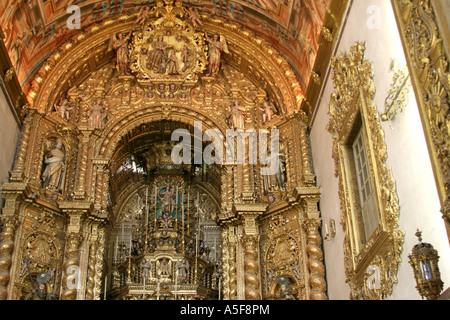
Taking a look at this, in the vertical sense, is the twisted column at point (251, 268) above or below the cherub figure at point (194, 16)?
below

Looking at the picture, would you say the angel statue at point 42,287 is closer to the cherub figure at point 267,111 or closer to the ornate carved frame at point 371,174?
the ornate carved frame at point 371,174

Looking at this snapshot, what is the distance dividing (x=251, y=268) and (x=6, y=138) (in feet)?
22.4

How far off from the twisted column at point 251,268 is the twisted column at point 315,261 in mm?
1364

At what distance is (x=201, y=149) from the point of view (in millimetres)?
16016

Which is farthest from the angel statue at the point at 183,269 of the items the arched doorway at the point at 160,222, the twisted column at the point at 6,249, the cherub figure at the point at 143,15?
the cherub figure at the point at 143,15

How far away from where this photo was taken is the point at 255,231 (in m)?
13.0

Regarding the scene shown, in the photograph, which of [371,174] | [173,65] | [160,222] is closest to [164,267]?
[160,222]

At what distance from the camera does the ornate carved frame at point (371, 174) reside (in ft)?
25.4

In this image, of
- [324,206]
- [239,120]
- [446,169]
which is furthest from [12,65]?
[446,169]

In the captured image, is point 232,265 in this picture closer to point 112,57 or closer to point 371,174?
point 371,174

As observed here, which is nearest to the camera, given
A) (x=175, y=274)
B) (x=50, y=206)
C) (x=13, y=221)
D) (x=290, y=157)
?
(x=13, y=221)

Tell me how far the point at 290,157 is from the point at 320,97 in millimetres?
1969
